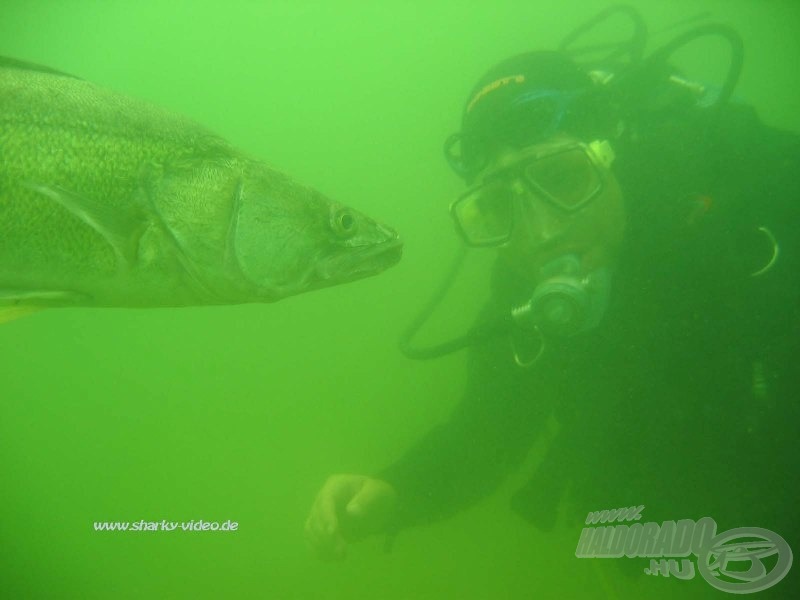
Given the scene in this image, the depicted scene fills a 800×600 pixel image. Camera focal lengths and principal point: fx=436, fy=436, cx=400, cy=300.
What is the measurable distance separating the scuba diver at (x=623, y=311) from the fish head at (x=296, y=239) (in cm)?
151

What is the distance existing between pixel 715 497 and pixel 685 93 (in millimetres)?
2643

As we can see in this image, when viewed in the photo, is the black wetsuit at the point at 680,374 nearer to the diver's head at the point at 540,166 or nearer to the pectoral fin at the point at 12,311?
the diver's head at the point at 540,166

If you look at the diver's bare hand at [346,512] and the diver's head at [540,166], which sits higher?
the diver's head at [540,166]

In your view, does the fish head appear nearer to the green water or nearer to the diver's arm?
the green water

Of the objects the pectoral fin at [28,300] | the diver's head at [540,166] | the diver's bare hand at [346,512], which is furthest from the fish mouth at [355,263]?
the diver's bare hand at [346,512]

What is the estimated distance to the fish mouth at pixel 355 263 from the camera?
1.60m

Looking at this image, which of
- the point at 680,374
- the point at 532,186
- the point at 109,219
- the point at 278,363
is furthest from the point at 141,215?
the point at 278,363

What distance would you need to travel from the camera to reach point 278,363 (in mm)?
8711

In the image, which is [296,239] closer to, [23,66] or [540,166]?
[23,66]

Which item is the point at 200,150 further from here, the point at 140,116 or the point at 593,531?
the point at 593,531

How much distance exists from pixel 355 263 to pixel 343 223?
0.53 ft

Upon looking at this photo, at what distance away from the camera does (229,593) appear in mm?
3805

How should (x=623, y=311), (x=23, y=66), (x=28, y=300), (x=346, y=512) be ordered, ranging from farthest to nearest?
(x=623, y=311) → (x=346, y=512) → (x=23, y=66) → (x=28, y=300)

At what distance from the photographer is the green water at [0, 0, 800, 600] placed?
4.07 meters
